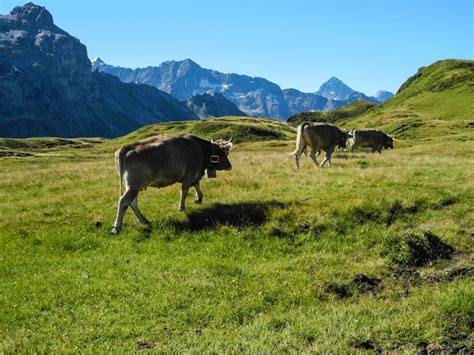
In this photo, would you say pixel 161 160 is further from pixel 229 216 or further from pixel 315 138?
pixel 315 138

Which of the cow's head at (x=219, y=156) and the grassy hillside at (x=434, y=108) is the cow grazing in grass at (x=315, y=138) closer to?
the cow's head at (x=219, y=156)

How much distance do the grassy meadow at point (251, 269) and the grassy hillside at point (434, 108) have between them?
46695mm

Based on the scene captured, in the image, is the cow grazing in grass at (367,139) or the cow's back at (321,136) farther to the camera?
the cow grazing in grass at (367,139)

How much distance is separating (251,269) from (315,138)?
1593 centimetres

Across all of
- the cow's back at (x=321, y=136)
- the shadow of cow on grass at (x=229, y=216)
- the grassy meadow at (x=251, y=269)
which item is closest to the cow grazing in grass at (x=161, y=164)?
the grassy meadow at (x=251, y=269)

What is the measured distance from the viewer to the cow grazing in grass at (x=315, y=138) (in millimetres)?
26344

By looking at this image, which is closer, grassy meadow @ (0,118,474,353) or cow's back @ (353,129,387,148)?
grassy meadow @ (0,118,474,353)

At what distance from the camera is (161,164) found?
1594 centimetres

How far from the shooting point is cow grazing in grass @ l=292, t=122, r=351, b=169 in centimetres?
2634

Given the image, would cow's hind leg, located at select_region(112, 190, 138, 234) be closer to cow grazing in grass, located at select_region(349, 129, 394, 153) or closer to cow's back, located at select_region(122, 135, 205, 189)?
cow's back, located at select_region(122, 135, 205, 189)

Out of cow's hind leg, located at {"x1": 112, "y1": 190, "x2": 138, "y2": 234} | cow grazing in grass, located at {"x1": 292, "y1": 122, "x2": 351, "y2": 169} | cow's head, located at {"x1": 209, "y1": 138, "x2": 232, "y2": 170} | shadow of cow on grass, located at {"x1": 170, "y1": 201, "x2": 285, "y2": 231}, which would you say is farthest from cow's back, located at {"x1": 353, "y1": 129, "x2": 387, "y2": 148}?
cow's hind leg, located at {"x1": 112, "y1": 190, "x2": 138, "y2": 234}

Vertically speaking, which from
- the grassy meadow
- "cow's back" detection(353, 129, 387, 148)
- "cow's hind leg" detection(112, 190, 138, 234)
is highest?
"cow's back" detection(353, 129, 387, 148)

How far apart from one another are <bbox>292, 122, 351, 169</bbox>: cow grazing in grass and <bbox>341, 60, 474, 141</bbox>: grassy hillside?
120 ft

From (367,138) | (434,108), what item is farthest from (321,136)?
(434,108)
